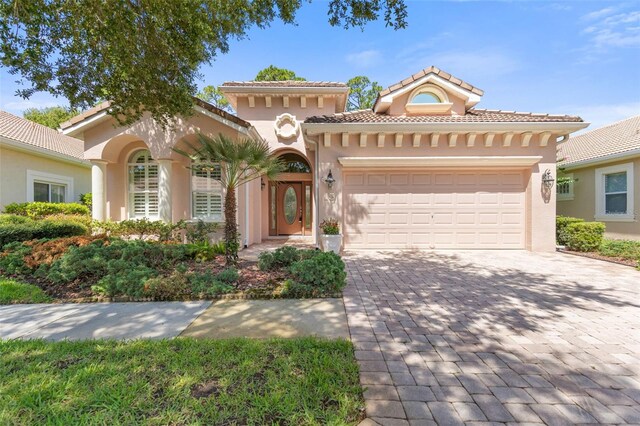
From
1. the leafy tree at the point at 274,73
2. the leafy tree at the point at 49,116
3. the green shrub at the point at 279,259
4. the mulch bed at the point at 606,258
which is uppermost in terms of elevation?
the leafy tree at the point at 274,73

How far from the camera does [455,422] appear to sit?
6.68ft

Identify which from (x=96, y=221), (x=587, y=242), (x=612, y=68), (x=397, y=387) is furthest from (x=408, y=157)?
(x=96, y=221)

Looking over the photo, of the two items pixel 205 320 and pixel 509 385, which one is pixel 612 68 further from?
pixel 205 320

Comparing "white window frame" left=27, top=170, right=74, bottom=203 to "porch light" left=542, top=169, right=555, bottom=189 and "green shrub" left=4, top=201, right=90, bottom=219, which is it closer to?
"green shrub" left=4, top=201, right=90, bottom=219

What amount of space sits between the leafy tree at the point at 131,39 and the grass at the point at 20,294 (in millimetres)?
4282

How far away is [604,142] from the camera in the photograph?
12.1 m

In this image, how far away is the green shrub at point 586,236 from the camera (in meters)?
8.88

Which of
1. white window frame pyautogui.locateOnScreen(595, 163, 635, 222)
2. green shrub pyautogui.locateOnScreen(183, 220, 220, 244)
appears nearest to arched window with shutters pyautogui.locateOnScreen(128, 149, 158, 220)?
green shrub pyautogui.locateOnScreen(183, 220, 220, 244)

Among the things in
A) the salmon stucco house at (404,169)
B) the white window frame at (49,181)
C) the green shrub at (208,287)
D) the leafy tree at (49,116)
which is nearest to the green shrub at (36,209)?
the white window frame at (49,181)

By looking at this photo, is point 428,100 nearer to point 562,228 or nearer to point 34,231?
point 562,228

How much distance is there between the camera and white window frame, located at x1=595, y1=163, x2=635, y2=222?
9898mm

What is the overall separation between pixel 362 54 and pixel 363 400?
33.6 ft

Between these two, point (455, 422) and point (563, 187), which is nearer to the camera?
point (455, 422)

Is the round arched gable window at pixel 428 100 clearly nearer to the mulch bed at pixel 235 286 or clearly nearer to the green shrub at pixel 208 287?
the mulch bed at pixel 235 286
